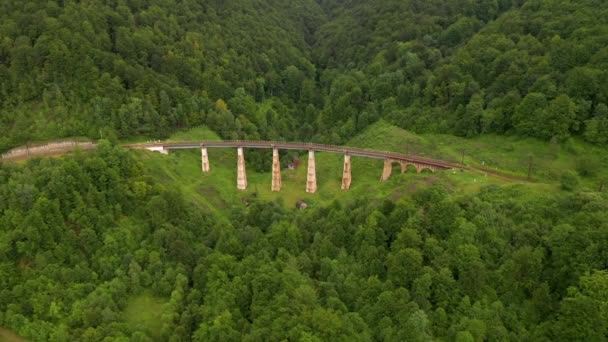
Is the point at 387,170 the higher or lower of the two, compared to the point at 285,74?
lower

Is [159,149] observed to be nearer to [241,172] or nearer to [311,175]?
[241,172]

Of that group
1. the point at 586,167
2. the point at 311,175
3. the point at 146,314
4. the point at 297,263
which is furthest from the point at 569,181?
the point at 146,314

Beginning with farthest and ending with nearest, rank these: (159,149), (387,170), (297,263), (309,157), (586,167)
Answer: (159,149), (309,157), (387,170), (586,167), (297,263)

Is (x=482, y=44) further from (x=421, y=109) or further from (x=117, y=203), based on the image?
(x=117, y=203)

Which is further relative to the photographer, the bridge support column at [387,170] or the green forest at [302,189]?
the bridge support column at [387,170]

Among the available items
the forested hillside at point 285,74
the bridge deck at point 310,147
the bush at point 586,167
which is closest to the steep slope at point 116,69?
the forested hillside at point 285,74

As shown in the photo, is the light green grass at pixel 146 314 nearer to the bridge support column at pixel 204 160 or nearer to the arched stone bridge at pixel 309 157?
the arched stone bridge at pixel 309 157

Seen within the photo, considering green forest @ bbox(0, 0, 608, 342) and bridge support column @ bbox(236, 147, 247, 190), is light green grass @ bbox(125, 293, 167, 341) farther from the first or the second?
bridge support column @ bbox(236, 147, 247, 190)
